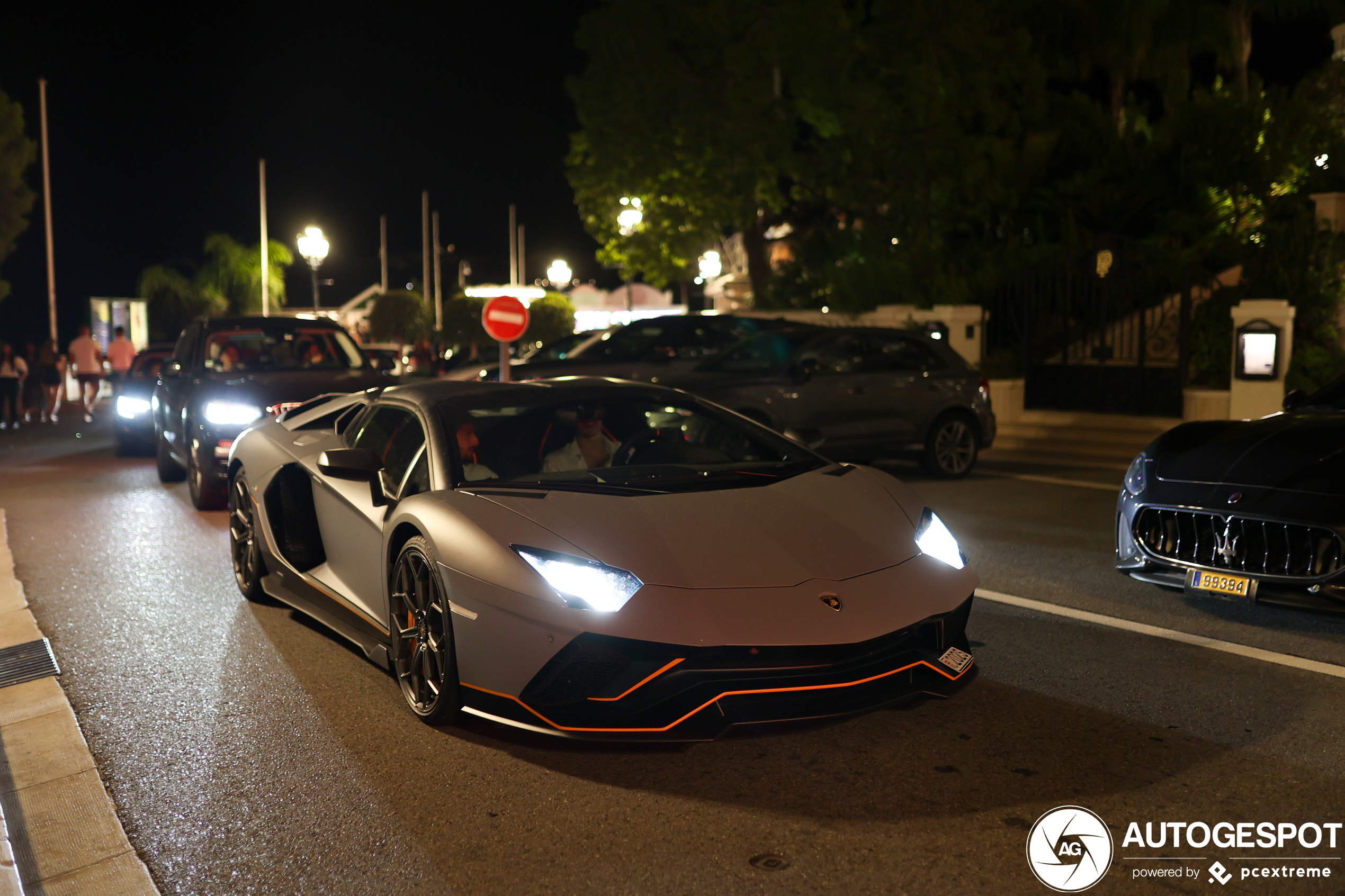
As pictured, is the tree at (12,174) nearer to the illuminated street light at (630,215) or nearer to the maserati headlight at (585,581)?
the illuminated street light at (630,215)

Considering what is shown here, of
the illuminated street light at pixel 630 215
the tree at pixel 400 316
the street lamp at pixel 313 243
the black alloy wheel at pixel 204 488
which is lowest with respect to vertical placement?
the black alloy wheel at pixel 204 488

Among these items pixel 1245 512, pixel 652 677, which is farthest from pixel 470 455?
pixel 1245 512

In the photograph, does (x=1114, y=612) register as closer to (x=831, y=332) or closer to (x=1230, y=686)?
(x=1230, y=686)

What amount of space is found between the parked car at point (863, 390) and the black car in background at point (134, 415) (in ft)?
23.9

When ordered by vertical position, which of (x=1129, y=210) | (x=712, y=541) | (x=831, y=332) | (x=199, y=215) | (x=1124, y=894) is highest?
(x=199, y=215)

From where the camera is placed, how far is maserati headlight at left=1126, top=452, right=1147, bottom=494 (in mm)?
6629

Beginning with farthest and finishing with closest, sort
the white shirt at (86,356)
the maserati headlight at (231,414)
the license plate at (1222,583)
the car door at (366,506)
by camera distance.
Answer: the white shirt at (86,356)
the maserati headlight at (231,414)
the license plate at (1222,583)
the car door at (366,506)

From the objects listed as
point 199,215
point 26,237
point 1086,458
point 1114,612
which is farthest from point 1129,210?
point 199,215

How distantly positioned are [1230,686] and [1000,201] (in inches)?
773

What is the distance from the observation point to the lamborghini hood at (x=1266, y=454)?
594 cm

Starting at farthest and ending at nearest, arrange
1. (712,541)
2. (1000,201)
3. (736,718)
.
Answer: (1000,201), (712,541), (736,718)

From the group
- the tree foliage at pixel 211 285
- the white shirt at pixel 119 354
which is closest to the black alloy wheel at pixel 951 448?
the white shirt at pixel 119 354

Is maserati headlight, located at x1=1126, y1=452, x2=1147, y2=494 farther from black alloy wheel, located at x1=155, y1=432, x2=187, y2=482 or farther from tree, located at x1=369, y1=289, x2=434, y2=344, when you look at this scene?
tree, located at x1=369, y1=289, x2=434, y2=344

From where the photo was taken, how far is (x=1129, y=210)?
23984 mm
